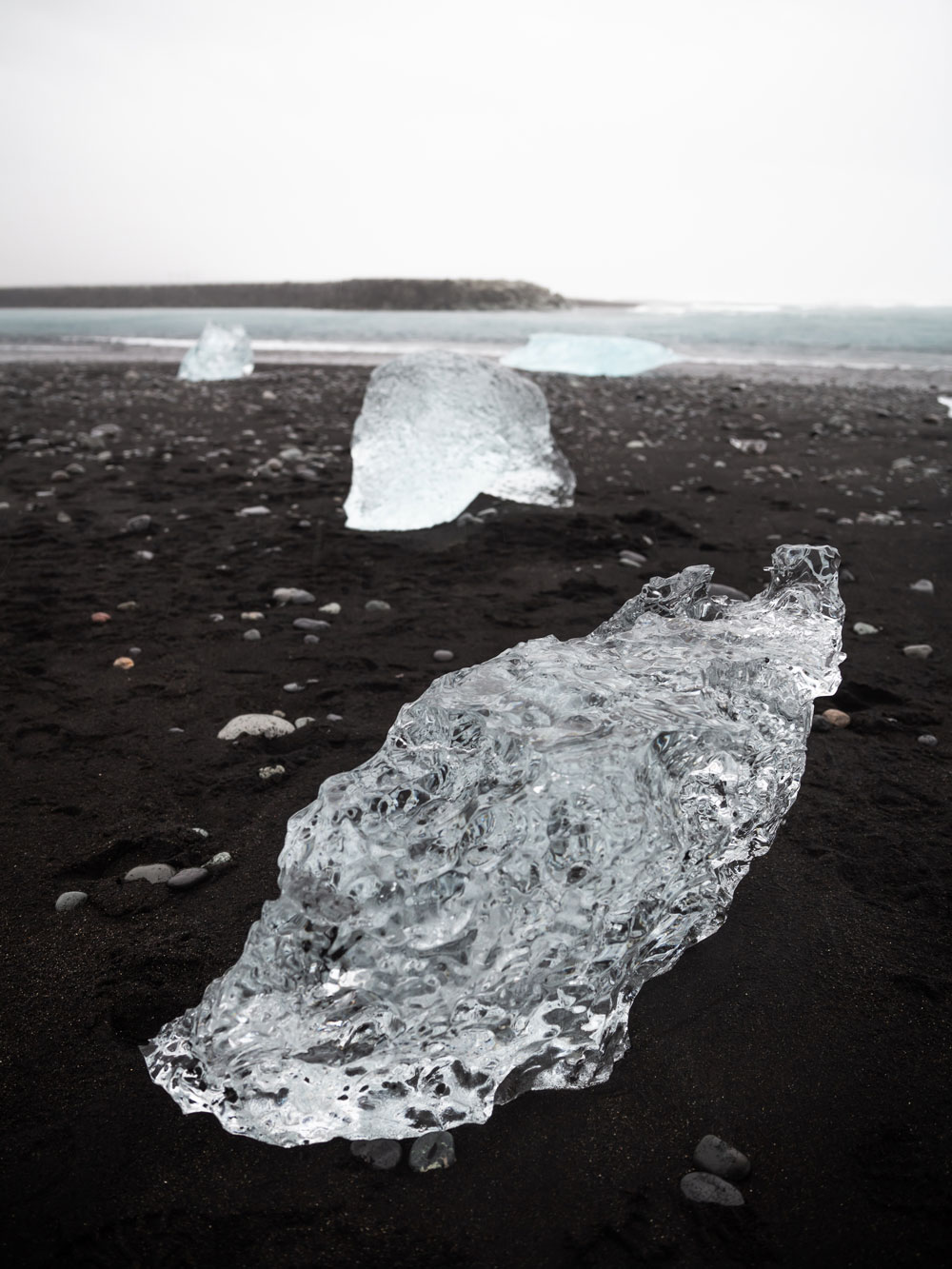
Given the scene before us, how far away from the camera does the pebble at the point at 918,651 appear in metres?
3.40

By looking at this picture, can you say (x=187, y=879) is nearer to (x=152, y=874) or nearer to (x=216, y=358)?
(x=152, y=874)

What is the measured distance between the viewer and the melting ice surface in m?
1.53

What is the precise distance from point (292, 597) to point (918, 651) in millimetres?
2574

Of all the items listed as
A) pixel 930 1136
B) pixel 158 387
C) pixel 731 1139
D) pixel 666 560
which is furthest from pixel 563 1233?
pixel 158 387

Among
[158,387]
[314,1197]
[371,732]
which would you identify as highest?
[158,387]

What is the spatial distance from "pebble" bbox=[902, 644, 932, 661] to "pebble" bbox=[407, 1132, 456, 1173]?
2.68 metres

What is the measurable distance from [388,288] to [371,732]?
2179 inches

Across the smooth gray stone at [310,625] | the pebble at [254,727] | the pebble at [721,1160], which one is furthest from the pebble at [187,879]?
the smooth gray stone at [310,625]

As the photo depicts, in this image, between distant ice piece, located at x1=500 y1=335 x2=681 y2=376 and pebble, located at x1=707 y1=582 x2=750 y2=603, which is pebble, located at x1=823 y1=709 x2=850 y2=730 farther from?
distant ice piece, located at x1=500 y1=335 x2=681 y2=376

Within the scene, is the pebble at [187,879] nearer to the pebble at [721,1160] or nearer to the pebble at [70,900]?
the pebble at [70,900]

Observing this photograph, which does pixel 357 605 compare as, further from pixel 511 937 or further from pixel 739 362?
pixel 739 362

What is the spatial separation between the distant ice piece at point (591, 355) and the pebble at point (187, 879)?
12.3m

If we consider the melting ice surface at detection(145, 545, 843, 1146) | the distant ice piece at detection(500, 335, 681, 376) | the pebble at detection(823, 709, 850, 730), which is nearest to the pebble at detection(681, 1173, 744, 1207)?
the melting ice surface at detection(145, 545, 843, 1146)

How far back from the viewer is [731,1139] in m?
1.51
